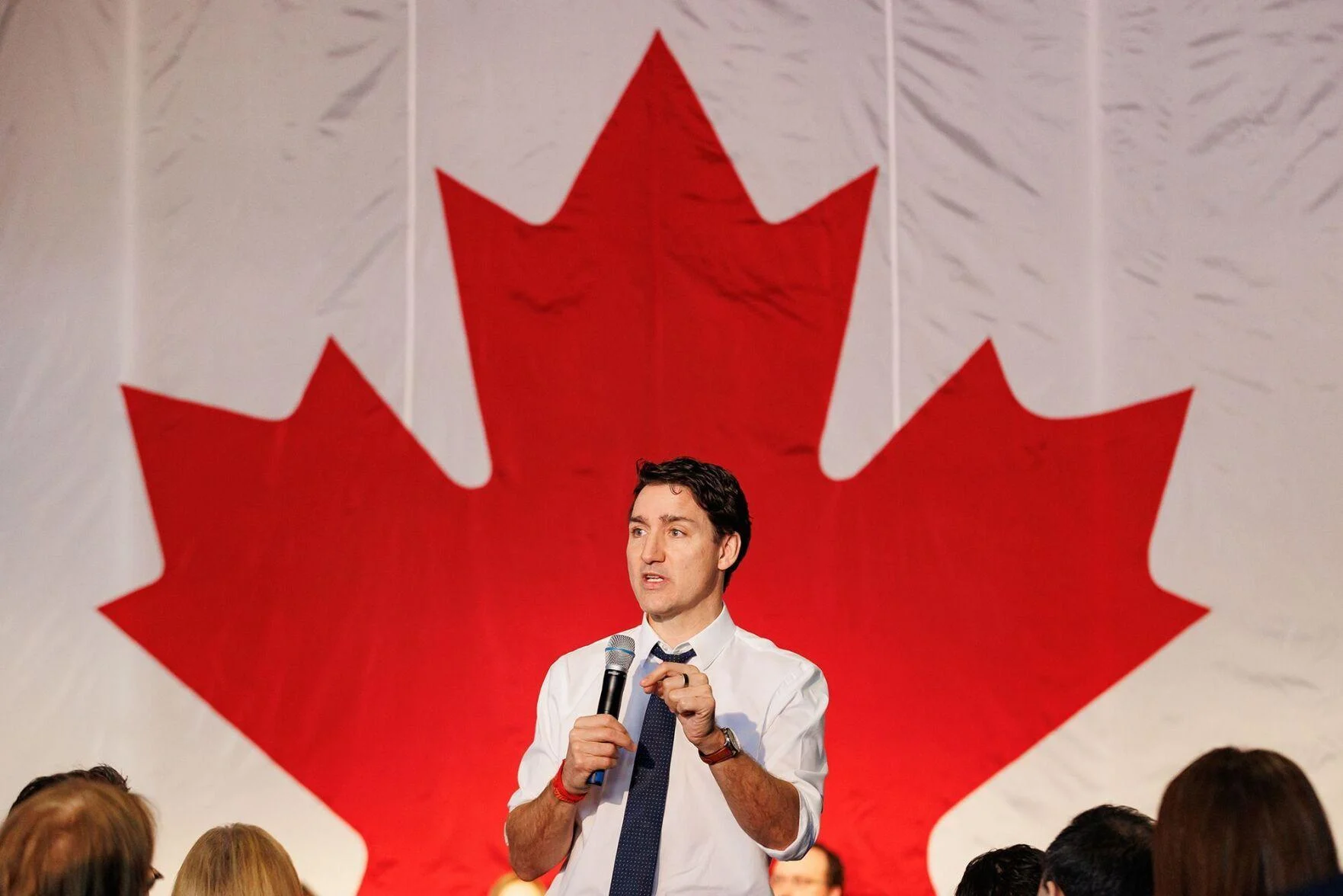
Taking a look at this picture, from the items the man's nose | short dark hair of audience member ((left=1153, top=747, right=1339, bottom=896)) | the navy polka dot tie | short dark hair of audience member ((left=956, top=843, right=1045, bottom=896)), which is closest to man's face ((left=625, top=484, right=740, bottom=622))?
the man's nose

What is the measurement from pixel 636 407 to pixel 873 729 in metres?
0.94

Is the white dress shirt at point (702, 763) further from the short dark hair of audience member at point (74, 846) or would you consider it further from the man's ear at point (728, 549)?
the short dark hair of audience member at point (74, 846)

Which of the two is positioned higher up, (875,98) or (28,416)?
(875,98)

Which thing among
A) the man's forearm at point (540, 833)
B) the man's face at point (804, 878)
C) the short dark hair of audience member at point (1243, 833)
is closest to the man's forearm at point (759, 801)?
the man's forearm at point (540, 833)

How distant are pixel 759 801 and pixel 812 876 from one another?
1325mm

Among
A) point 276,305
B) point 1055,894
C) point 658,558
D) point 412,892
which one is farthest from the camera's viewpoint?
point 276,305

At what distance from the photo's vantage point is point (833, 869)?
2986 mm

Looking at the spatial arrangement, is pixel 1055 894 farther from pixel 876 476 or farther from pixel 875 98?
pixel 875 98

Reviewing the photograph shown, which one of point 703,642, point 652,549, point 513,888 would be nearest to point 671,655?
point 703,642

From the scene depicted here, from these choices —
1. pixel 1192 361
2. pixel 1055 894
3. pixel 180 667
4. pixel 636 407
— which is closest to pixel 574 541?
pixel 636 407

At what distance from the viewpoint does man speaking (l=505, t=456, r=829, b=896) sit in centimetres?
174

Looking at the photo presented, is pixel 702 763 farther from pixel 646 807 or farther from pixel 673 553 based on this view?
pixel 673 553

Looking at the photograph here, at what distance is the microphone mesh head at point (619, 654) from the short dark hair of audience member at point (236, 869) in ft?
1.60

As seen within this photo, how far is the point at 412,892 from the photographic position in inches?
122
